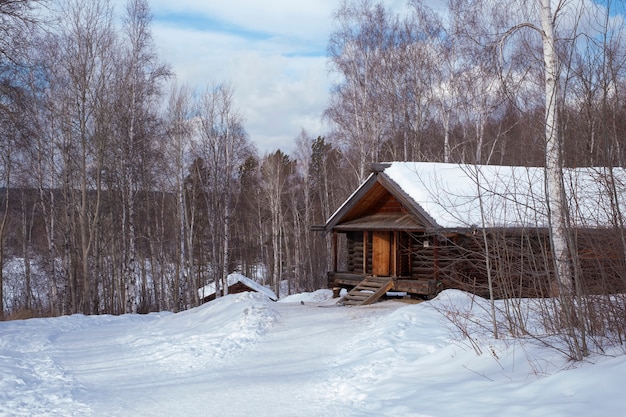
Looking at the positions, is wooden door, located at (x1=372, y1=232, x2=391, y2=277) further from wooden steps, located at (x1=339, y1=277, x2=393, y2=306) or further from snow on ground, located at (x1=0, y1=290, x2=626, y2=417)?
snow on ground, located at (x1=0, y1=290, x2=626, y2=417)

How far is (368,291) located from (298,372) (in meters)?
9.76

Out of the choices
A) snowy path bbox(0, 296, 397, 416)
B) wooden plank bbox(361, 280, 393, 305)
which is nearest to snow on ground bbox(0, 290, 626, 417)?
snowy path bbox(0, 296, 397, 416)

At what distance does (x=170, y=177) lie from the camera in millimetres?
27656

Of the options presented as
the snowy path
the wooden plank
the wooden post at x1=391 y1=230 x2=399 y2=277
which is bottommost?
the snowy path

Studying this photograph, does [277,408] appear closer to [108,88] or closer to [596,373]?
[596,373]

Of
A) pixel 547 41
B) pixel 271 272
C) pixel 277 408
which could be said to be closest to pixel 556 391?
pixel 277 408

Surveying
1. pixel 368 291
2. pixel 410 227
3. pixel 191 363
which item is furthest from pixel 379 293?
pixel 191 363

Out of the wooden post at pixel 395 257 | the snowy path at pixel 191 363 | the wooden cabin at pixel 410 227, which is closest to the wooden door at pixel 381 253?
the wooden cabin at pixel 410 227

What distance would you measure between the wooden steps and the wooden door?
0.55 meters

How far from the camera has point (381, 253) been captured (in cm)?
1894

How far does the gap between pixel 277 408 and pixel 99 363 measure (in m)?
4.55

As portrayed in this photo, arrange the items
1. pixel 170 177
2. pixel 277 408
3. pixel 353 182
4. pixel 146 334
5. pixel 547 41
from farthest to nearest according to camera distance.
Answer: pixel 353 182, pixel 170 177, pixel 146 334, pixel 547 41, pixel 277 408

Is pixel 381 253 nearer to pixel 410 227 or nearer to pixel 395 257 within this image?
pixel 395 257

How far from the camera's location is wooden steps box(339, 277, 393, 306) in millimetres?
16938
